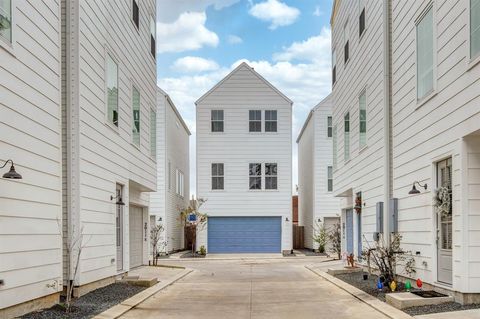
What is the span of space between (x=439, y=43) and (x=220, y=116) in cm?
2027

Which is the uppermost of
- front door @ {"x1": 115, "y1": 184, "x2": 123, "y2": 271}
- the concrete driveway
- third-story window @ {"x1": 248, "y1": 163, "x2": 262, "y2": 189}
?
third-story window @ {"x1": 248, "y1": 163, "x2": 262, "y2": 189}

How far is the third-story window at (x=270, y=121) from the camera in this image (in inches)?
1168

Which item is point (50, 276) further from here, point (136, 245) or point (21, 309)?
point (136, 245)

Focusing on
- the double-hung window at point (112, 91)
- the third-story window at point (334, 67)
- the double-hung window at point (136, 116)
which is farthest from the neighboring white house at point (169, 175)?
the double-hung window at point (112, 91)

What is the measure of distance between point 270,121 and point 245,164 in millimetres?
2571

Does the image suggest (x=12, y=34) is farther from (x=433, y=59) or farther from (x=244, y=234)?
(x=244, y=234)

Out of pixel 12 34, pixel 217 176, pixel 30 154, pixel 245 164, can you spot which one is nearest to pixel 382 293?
pixel 30 154

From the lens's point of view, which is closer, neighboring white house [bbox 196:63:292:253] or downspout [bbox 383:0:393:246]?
downspout [bbox 383:0:393:246]

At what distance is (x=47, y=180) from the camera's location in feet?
29.4

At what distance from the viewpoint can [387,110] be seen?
43.3 feet

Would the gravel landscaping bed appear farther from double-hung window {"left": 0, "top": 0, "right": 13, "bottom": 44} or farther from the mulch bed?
the mulch bed

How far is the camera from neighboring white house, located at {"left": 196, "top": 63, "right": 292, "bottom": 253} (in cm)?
2905

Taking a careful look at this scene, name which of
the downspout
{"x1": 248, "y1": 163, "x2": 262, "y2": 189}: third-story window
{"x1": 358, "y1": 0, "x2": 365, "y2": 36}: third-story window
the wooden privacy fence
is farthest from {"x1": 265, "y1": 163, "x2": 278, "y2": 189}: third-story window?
the downspout

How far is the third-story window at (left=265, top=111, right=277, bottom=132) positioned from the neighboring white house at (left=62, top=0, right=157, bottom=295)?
12.3 metres
